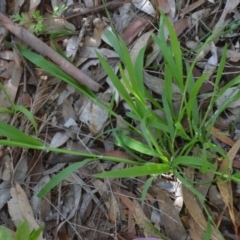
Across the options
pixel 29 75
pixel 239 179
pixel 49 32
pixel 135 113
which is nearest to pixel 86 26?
pixel 49 32

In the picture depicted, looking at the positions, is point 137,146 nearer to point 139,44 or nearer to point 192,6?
point 139,44

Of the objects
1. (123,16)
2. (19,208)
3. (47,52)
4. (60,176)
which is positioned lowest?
(19,208)

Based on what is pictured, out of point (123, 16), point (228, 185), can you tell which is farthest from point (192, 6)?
point (228, 185)

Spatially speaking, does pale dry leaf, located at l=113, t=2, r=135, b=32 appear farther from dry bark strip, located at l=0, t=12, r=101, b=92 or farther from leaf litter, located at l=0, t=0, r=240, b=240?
dry bark strip, located at l=0, t=12, r=101, b=92

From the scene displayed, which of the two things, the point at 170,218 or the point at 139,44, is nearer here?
the point at 170,218

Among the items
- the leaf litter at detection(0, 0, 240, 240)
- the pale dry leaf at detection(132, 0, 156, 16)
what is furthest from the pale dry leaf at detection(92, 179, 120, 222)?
the pale dry leaf at detection(132, 0, 156, 16)

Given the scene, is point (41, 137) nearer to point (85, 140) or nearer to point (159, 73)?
point (85, 140)
